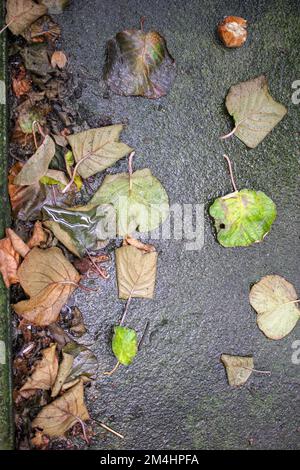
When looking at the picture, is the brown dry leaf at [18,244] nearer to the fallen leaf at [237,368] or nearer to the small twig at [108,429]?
the small twig at [108,429]

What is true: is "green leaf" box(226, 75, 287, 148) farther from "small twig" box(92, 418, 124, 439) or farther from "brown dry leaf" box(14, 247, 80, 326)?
"small twig" box(92, 418, 124, 439)

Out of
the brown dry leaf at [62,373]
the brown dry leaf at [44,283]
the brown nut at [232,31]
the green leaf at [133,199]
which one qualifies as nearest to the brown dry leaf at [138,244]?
the green leaf at [133,199]

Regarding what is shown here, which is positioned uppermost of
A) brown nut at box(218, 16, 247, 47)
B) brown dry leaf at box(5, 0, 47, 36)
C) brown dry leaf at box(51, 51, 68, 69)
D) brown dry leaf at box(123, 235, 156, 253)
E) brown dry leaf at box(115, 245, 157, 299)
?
brown dry leaf at box(5, 0, 47, 36)

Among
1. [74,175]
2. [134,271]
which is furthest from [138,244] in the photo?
[74,175]

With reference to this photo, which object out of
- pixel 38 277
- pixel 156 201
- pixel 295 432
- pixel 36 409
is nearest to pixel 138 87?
pixel 156 201

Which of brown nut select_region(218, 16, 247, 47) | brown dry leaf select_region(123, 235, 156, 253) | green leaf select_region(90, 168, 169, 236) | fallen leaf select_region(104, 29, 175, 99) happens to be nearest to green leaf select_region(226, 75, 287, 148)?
brown nut select_region(218, 16, 247, 47)
